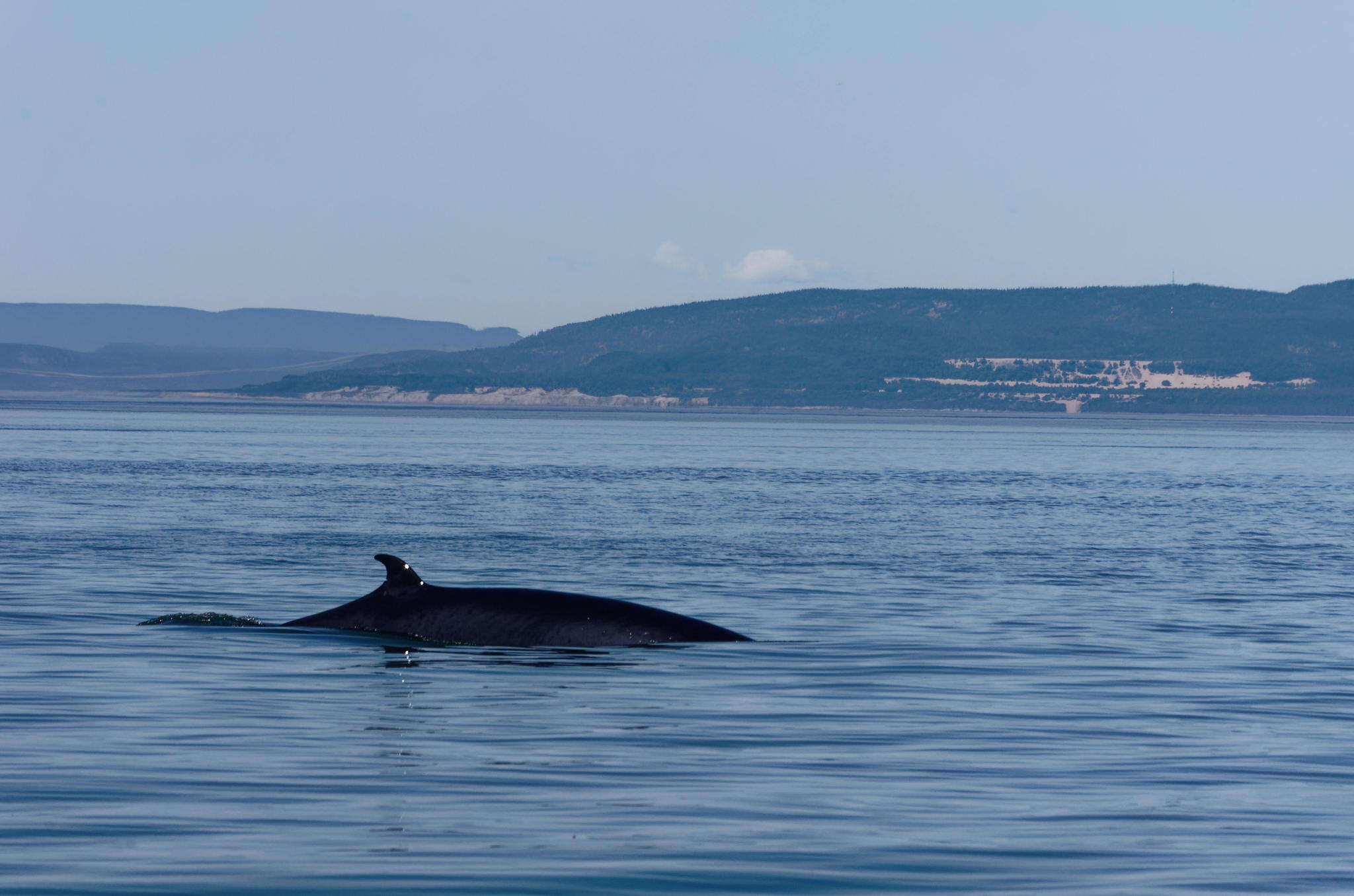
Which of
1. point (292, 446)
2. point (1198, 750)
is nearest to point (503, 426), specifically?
point (292, 446)

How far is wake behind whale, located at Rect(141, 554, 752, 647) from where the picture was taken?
19422 millimetres

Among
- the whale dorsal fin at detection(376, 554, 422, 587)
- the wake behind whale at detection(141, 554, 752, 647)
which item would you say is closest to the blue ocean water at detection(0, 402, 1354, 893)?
the wake behind whale at detection(141, 554, 752, 647)

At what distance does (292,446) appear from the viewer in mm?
115312

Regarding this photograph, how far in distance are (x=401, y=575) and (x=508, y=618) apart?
4.34 ft

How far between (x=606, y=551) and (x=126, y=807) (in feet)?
80.2

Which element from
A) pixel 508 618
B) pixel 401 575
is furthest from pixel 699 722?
pixel 401 575

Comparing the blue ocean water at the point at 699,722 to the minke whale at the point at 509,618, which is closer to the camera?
the blue ocean water at the point at 699,722

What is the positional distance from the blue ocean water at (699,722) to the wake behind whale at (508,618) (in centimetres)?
37

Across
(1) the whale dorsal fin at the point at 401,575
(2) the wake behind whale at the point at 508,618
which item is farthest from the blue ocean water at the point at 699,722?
(1) the whale dorsal fin at the point at 401,575

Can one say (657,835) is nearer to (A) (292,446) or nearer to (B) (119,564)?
(B) (119,564)

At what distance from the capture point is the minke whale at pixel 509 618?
19422mm

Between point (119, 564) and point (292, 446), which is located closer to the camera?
point (119, 564)

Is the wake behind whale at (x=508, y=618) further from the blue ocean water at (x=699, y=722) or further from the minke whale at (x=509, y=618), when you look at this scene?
the blue ocean water at (x=699, y=722)

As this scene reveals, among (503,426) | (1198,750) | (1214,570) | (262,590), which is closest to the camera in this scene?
(1198,750)
